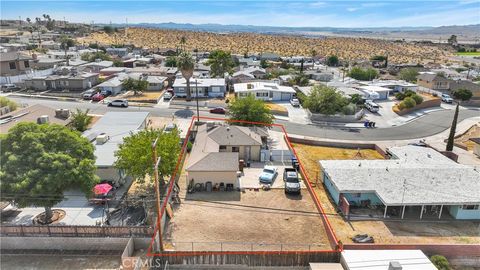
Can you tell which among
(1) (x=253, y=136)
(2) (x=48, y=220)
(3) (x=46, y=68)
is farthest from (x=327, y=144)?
(3) (x=46, y=68)

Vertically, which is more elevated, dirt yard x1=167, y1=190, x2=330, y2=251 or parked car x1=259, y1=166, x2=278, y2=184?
parked car x1=259, y1=166, x2=278, y2=184

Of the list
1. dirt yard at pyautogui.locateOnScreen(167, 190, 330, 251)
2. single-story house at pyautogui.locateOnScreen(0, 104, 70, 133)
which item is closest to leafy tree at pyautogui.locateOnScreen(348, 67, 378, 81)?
dirt yard at pyautogui.locateOnScreen(167, 190, 330, 251)

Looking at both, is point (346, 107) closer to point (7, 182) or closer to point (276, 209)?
point (276, 209)

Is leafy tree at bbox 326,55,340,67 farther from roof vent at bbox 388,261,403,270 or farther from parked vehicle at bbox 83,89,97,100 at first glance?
roof vent at bbox 388,261,403,270

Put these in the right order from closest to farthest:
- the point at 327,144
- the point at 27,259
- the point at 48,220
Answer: the point at 27,259 < the point at 48,220 < the point at 327,144

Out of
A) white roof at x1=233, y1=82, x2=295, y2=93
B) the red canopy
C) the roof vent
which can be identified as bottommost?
the red canopy

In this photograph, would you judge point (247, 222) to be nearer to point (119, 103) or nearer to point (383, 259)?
point (383, 259)
